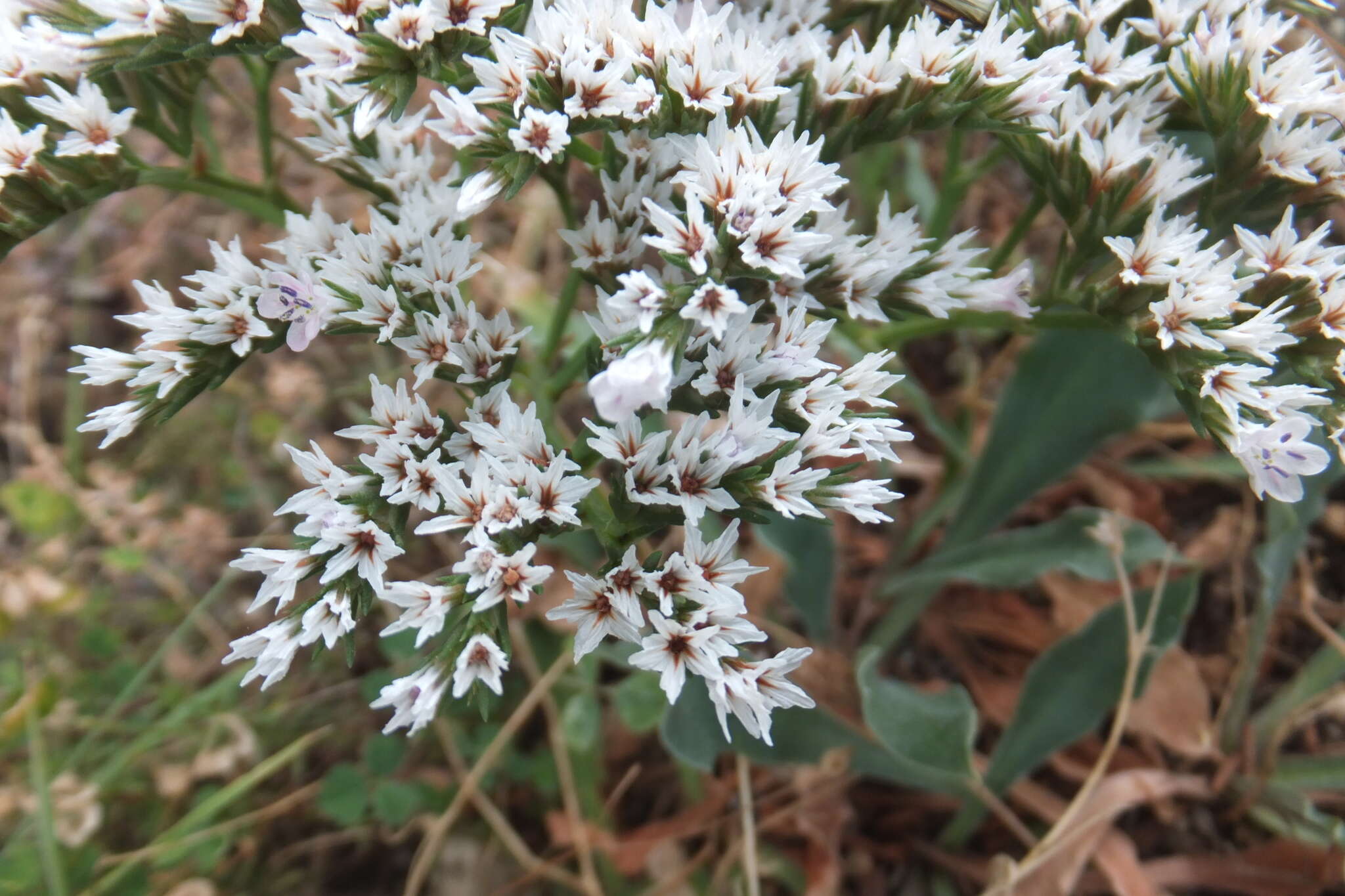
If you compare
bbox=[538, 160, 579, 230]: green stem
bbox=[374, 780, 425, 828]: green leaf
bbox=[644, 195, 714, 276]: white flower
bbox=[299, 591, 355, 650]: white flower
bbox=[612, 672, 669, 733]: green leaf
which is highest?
bbox=[644, 195, 714, 276]: white flower

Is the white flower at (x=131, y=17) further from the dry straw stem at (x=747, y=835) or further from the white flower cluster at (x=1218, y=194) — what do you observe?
the dry straw stem at (x=747, y=835)

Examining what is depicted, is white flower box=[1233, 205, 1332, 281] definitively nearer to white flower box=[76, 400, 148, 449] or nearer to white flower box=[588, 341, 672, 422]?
white flower box=[588, 341, 672, 422]

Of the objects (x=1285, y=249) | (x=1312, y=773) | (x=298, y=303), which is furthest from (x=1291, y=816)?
(x=298, y=303)

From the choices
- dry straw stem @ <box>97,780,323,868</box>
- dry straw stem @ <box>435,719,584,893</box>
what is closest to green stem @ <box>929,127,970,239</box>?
dry straw stem @ <box>435,719,584,893</box>

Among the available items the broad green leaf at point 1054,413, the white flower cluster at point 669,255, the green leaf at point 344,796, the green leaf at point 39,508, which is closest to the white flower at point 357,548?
the white flower cluster at point 669,255

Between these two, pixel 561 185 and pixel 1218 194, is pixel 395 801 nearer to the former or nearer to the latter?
pixel 561 185

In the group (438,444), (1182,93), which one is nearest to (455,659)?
(438,444)
